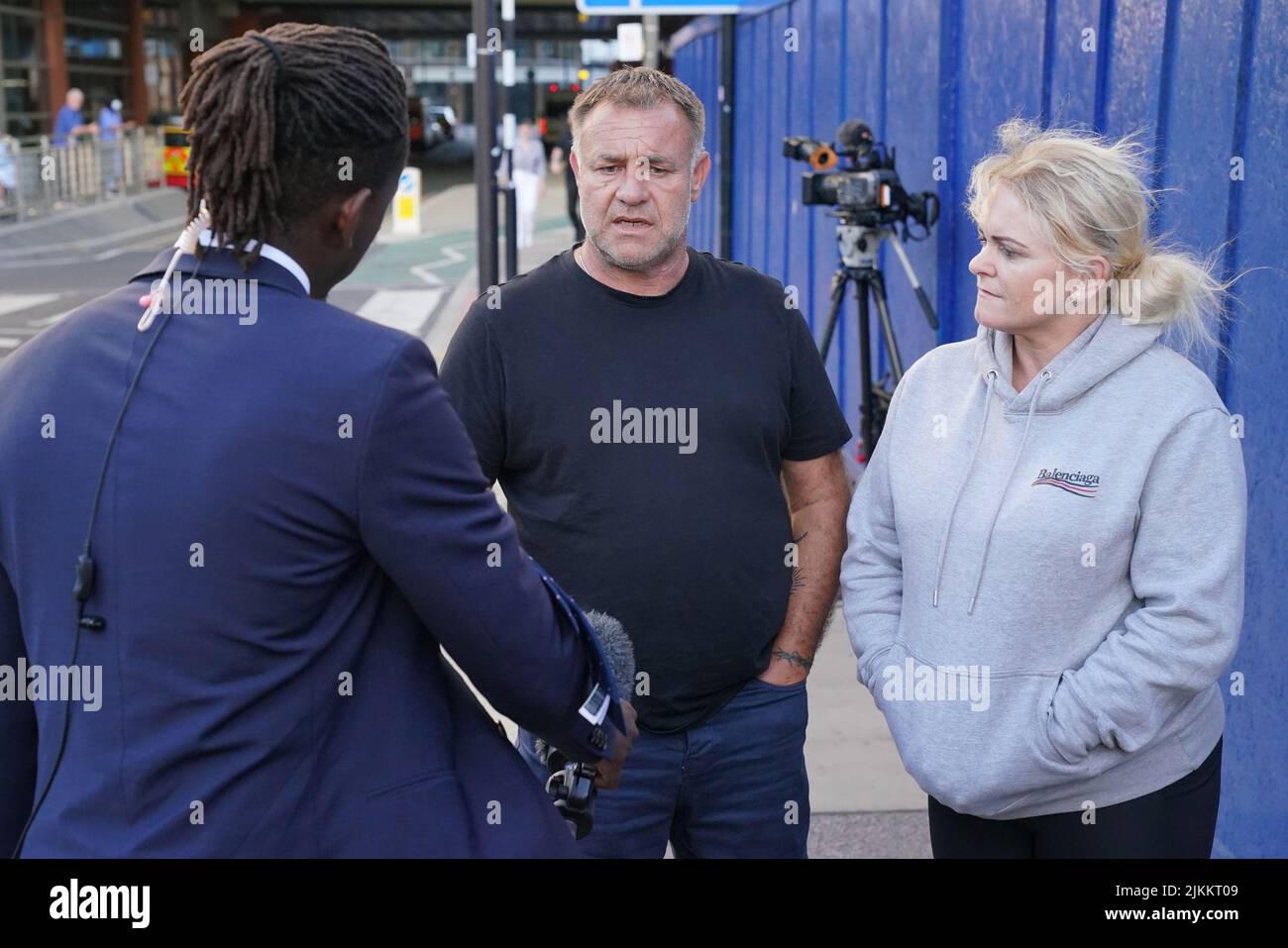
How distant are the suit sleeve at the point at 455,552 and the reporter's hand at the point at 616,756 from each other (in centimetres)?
14

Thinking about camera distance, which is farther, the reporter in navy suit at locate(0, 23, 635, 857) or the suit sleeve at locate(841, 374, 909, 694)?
the suit sleeve at locate(841, 374, 909, 694)

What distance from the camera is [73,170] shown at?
23234 mm

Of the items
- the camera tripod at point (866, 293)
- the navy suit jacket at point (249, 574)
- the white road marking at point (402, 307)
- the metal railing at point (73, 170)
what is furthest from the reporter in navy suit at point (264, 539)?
the metal railing at point (73, 170)

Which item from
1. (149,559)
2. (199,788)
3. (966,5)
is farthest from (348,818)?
(966,5)

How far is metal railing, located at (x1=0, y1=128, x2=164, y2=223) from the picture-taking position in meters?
21.3

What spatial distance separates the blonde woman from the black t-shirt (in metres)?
0.33

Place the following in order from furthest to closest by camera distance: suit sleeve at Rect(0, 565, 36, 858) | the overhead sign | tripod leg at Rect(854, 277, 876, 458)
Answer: the overhead sign
tripod leg at Rect(854, 277, 876, 458)
suit sleeve at Rect(0, 565, 36, 858)

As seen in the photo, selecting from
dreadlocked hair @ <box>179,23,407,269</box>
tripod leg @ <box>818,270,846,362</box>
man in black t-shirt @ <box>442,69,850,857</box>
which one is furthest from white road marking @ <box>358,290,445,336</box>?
dreadlocked hair @ <box>179,23,407,269</box>

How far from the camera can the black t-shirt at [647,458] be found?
2732mm

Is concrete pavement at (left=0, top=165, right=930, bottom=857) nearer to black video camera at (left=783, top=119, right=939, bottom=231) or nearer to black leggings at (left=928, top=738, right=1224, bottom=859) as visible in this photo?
black leggings at (left=928, top=738, right=1224, bottom=859)

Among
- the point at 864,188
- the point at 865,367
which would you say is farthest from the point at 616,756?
the point at 865,367

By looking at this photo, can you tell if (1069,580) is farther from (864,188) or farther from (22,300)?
(22,300)

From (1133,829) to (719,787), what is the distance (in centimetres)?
77

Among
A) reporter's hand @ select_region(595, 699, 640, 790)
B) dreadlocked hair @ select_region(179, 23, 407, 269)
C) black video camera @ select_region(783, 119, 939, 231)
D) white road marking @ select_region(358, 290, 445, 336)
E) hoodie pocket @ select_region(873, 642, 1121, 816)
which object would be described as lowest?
white road marking @ select_region(358, 290, 445, 336)
